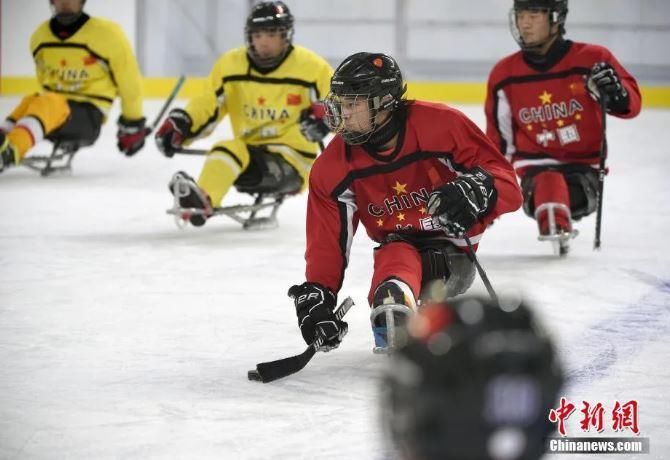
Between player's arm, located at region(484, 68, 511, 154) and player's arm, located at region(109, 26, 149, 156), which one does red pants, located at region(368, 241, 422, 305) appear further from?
player's arm, located at region(109, 26, 149, 156)

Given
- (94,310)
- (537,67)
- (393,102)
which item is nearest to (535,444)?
(393,102)

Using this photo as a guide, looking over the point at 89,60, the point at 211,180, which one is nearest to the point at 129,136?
the point at 89,60

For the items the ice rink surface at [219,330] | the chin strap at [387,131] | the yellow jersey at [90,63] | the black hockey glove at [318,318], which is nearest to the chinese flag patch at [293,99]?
the ice rink surface at [219,330]

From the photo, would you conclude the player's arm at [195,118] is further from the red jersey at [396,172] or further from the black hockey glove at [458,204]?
the black hockey glove at [458,204]

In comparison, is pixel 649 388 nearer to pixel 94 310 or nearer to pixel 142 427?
pixel 142 427

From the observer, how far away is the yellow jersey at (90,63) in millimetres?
6660

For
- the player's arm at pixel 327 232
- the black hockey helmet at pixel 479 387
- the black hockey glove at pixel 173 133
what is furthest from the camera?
the black hockey glove at pixel 173 133

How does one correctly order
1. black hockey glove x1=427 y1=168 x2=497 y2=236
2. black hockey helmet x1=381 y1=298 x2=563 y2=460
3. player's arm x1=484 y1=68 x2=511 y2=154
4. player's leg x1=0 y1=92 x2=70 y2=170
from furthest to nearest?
player's leg x1=0 y1=92 x2=70 y2=170 → player's arm x1=484 y1=68 x2=511 y2=154 → black hockey glove x1=427 y1=168 x2=497 y2=236 → black hockey helmet x1=381 y1=298 x2=563 y2=460

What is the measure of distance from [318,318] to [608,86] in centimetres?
206

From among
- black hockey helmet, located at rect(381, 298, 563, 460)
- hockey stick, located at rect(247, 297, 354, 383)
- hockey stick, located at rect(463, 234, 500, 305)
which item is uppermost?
black hockey helmet, located at rect(381, 298, 563, 460)

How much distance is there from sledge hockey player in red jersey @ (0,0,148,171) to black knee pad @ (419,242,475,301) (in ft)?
12.3

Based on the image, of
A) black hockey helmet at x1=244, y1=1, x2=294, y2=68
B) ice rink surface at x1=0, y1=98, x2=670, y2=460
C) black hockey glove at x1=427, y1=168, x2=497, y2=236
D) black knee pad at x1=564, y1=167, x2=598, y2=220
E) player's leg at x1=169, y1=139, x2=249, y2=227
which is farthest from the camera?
black hockey helmet at x1=244, y1=1, x2=294, y2=68

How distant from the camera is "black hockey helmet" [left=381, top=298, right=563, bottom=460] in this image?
45.2 inches

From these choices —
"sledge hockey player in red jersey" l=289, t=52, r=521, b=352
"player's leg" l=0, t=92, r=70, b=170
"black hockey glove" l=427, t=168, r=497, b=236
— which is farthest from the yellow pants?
"black hockey glove" l=427, t=168, r=497, b=236
